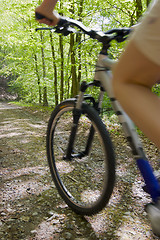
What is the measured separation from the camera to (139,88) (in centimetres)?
90

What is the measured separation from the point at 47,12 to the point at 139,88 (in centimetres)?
98

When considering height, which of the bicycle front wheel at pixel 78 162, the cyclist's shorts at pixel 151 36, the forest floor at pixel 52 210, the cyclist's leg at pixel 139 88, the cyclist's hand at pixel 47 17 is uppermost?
the cyclist's hand at pixel 47 17

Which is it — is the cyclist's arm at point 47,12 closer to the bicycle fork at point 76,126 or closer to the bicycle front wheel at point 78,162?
the bicycle fork at point 76,126

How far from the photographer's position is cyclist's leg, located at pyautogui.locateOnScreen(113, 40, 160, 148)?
812 mm

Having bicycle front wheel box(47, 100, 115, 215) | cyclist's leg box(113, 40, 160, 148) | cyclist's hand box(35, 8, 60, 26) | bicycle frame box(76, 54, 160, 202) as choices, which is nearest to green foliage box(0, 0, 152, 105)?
cyclist's hand box(35, 8, 60, 26)

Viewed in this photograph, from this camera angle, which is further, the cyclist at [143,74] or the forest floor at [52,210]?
the forest floor at [52,210]

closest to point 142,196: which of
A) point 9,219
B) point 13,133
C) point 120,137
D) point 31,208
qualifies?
point 31,208

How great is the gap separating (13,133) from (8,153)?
154 centimetres

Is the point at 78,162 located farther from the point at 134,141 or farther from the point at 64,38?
the point at 64,38

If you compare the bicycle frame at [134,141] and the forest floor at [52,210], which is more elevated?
the bicycle frame at [134,141]

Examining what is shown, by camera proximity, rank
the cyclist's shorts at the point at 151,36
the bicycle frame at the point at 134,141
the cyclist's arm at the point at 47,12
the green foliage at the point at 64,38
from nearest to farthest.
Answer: the cyclist's shorts at the point at 151,36
the bicycle frame at the point at 134,141
the cyclist's arm at the point at 47,12
the green foliage at the point at 64,38

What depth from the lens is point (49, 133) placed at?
2.16 meters

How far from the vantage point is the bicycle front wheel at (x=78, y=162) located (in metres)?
1.70

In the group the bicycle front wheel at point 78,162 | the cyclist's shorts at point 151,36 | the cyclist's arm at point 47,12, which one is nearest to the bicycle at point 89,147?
the bicycle front wheel at point 78,162
